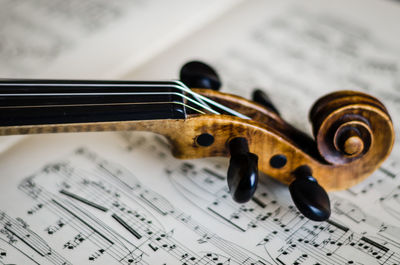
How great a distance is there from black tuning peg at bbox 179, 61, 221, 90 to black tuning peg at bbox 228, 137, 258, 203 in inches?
8.5

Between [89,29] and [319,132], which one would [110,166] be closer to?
[319,132]

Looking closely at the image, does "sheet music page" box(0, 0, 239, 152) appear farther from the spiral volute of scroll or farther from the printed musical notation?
the spiral volute of scroll

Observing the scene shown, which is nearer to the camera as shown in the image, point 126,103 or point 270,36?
point 126,103

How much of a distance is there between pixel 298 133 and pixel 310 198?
7.3 inches

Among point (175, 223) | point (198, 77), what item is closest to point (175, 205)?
point (175, 223)

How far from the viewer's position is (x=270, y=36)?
1678mm

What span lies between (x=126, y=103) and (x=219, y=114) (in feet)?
0.66

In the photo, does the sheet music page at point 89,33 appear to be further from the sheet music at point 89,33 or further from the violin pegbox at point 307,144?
the violin pegbox at point 307,144

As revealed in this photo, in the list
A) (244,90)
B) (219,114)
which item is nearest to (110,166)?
(219,114)

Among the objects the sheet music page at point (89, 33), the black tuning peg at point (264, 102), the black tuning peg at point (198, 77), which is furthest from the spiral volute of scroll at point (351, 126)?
the sheet music page at point (89, 33)

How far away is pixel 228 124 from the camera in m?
1.04

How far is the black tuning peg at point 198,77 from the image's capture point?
44.2 inches

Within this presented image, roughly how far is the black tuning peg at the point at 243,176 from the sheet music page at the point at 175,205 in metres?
0.15

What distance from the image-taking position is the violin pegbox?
0.98 m
